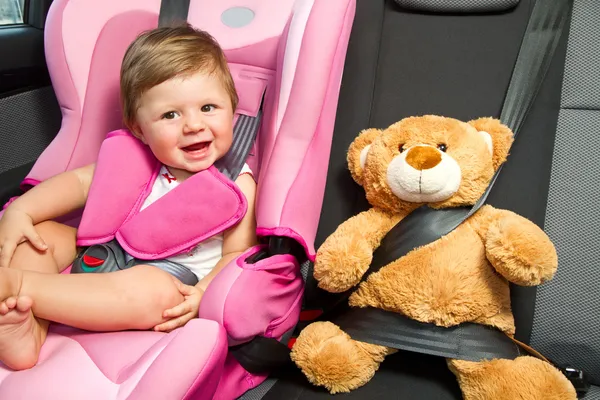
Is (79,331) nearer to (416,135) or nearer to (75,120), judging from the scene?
(75,120)

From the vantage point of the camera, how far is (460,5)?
131 centimetres

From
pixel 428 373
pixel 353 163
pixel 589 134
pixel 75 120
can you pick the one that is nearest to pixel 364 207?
pixel 353 163

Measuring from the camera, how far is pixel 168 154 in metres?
1.26

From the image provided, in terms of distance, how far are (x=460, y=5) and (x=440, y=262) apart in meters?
0.59

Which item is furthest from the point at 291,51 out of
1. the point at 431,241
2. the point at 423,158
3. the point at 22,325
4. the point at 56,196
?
the point at 22,325

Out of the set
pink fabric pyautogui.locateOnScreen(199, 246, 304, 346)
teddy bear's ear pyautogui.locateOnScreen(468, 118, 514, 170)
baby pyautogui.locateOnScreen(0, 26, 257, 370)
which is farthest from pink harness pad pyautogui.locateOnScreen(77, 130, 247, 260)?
teddy bear's ear pyautogui.locateOnScreen(468, 118, 514, 170)

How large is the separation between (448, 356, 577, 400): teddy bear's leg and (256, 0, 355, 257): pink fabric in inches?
14.7

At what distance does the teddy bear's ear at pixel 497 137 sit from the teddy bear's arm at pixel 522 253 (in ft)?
0.51

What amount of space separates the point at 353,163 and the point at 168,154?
1.27 feet

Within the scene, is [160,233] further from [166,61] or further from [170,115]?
[166,61]

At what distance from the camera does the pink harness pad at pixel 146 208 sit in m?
1.23

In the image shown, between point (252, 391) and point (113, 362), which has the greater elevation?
point (113, 362)

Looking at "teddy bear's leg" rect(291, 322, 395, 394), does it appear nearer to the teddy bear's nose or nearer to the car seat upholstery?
the car seat upholstery

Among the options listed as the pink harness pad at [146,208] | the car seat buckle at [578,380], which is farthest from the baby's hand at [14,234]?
the car seat buckle at [578,380]
